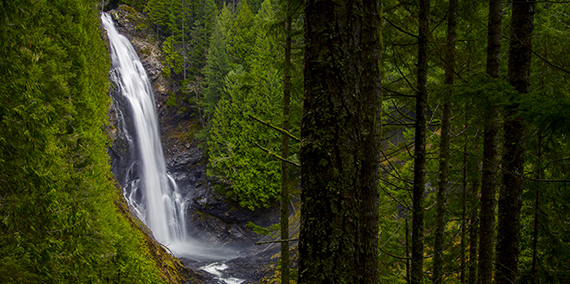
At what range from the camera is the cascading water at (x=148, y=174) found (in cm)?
2169

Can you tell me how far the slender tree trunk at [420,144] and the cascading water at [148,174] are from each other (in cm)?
1734

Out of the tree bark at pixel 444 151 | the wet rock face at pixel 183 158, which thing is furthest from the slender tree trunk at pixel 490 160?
the wet rock face at pixel 183 158

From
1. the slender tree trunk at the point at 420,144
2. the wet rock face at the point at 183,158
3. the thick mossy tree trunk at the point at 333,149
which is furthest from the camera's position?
the wet rock face at the point at 183,158

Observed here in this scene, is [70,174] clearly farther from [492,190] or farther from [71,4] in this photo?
[492,190]

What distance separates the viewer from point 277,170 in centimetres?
2109

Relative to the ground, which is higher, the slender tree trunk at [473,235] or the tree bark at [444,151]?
the tree bark at [444,151]

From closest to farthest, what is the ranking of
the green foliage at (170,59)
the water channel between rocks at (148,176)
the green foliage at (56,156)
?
1. the green foliage at (56,156)
2. the water channel between rocks at (148,176)
3. the green foliage at (170,59)

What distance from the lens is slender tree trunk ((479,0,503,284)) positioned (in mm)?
4727

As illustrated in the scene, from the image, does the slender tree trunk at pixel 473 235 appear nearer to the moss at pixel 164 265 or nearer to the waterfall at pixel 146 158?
the moss at pixel 164 265

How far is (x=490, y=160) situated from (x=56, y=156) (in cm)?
865

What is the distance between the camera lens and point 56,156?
6402 mm

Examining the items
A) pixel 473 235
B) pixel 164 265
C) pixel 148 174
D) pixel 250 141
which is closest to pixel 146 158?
pixel 148 174

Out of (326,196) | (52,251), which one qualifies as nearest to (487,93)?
(326,196)

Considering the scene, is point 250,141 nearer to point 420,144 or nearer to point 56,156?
point 56,156
